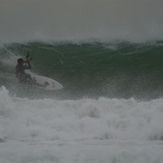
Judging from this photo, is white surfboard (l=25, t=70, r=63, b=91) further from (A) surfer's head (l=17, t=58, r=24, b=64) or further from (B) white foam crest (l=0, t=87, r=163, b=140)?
(B) white foam crest (l=0, t=87, r=163, b=140)

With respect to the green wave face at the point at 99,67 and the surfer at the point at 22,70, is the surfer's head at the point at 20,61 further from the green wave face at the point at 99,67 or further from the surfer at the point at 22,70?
the green wave face at the point at 99,67

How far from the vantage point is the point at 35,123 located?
11.3 metres

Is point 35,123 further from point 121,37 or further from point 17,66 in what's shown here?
point 121,37

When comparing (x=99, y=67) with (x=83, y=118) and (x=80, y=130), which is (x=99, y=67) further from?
(x=80, y=130)

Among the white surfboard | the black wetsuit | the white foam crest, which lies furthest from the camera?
the black wetsuit

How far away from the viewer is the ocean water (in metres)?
8.80

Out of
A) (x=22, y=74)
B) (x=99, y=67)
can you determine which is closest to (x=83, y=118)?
(x=22, y=74)

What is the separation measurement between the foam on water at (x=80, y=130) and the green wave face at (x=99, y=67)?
1.48 meters

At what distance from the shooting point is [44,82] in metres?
14.4

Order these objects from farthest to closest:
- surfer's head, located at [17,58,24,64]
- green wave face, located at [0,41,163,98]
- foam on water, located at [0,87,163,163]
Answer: surfer's head, located at [17,58,24,64] → green wave face, located at [0,41,163,98] → foam on water, located at [0,87,163,163]

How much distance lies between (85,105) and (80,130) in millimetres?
1563

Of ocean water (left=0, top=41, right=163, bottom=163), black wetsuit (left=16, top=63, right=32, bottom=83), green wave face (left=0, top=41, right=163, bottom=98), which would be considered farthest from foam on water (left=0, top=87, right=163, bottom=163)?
green wave face (left=0, top=41, right=163, bottom=98)

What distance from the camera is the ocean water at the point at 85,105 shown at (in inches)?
347

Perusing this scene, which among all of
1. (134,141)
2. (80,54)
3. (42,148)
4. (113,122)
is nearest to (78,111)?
(113,122)
